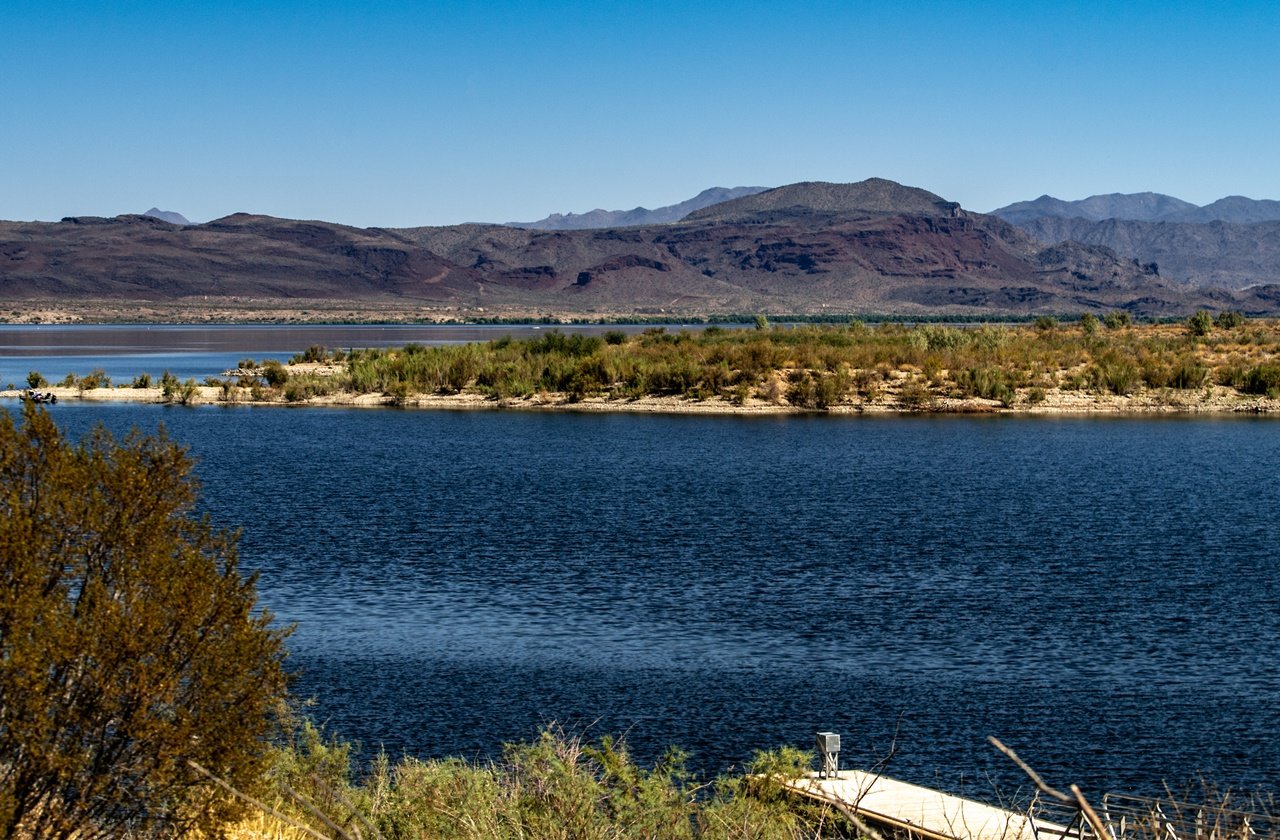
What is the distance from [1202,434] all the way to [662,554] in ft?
83.8

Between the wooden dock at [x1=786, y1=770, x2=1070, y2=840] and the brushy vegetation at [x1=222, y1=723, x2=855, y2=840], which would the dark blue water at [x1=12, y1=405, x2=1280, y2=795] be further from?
the brushy vegetation at [x1=222, y1=723, x2=855, y2=840]

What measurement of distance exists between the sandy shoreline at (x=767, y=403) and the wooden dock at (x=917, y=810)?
37125 mm

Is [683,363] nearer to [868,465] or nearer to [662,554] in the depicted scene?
[868,465]

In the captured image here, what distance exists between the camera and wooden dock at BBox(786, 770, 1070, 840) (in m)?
9.22

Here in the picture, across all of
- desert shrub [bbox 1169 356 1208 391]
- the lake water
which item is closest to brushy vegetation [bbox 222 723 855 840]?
desert shrub [bbox 1169 356 1208 391]

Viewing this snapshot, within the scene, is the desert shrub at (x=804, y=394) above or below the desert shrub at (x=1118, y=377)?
below

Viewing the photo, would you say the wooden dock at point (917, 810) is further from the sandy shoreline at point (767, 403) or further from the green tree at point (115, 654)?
the sandy shoreline at point (767, 403)

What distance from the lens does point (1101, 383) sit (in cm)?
5100

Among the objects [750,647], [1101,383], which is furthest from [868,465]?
[1101,383]

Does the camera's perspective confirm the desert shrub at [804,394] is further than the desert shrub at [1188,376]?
No

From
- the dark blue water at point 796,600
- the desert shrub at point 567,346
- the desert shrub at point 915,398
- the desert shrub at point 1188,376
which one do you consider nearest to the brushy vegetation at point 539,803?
the dark blue water at point 796,600

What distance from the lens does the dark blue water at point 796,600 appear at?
13.0 meters

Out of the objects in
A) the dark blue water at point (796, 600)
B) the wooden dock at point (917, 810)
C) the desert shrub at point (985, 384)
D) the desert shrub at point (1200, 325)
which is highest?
the desert shrub at point (1200, 325)

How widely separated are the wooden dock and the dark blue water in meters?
0.61
